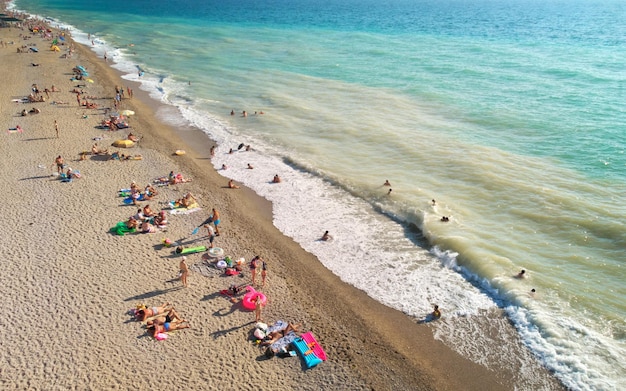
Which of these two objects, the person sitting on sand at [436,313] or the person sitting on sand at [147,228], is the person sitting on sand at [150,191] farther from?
the person sitting on sand at [436,313]

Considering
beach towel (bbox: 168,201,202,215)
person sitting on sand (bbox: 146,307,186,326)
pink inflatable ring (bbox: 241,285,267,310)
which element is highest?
beach towel (bbox: 168,201,202,215)

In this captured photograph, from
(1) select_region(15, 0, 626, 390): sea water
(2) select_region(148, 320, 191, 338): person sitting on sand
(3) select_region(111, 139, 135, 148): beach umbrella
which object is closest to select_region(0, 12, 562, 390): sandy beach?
(2) select_region(148, 320, 191, 338): person sitting on sand

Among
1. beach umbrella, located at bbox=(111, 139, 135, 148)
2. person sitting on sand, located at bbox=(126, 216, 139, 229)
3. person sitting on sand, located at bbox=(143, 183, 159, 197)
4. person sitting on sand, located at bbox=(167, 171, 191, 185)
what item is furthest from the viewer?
beach umbrella, located at bbox=(111, 139, 135, 148)

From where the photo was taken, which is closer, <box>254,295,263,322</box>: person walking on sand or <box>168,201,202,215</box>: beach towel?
<box>254,295,263,322</box>: person walking on sand

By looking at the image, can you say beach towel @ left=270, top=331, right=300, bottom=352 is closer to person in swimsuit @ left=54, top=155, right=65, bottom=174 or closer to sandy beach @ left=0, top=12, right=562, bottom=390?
sandy beach @ left=0, top=12, right=562, bottom=390

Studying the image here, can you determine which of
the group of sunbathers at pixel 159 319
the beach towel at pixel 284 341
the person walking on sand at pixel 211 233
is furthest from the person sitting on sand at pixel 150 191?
the beach towel at pixel 284 341

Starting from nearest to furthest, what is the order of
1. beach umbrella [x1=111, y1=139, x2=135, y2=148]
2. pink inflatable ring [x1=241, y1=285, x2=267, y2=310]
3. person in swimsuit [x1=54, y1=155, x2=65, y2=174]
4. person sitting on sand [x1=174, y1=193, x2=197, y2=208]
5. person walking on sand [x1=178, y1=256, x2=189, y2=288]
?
pink inflatable ring [x1=241, y1=285, x2=267, y2=310]
person walking on sand [x1=178, y1=256, x2=189, y2=288]
person sitting on sand [x1=174, y1=193, x2=197, y2=208]
person in swimsuit [x1=54, y1=155, x2=65, y2=174]
beach umbrella [x1=111, y1=139, x2=135, y2=148]

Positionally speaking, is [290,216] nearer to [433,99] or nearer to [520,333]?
[520,333]

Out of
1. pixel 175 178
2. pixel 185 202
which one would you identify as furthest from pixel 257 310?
pixel 175 178
